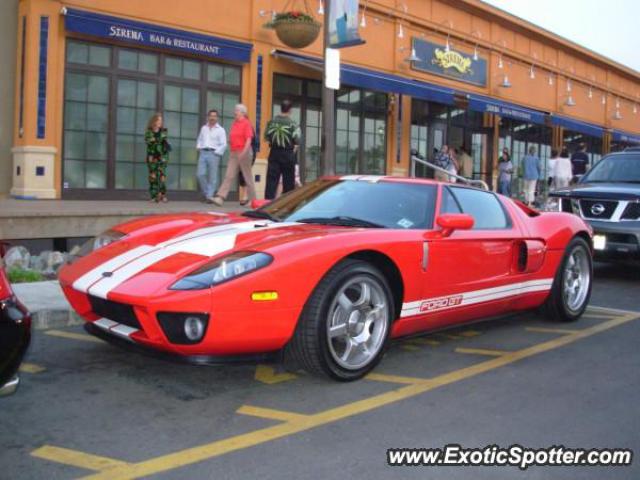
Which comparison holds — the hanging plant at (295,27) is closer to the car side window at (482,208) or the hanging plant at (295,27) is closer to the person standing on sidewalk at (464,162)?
the person standing on sidewalk at (464,162)

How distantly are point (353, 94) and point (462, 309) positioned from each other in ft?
41.8

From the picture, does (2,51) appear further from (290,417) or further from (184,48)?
(290,417)

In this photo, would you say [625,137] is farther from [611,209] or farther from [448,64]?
[611,209]

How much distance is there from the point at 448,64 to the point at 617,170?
10.5 metres

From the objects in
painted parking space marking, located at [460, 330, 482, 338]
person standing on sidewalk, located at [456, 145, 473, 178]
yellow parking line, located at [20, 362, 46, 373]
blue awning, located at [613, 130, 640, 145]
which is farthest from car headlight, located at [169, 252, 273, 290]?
blue awning, located at [613, 130, 640, 145]

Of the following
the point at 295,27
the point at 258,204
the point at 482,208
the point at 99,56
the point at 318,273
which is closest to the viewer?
the point at 318,273

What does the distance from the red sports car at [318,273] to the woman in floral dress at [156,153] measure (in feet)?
19.9

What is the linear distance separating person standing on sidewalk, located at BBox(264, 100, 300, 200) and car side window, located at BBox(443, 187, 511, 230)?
17.8 feet

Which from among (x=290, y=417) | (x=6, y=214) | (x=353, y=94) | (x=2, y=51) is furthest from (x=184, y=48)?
(x=290, y=417)

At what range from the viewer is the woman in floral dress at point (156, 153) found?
Answer: 10.9m

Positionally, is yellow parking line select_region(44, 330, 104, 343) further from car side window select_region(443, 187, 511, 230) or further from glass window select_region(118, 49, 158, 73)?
glass window select_region(118, 49, 158, 73)

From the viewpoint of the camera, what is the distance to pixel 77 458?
2883 millimetres

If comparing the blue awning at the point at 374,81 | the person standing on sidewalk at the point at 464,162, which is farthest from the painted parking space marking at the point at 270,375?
the person standing on sidewalk at the point at 464,162

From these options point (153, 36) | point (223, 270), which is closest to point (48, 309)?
point (223, 270)
